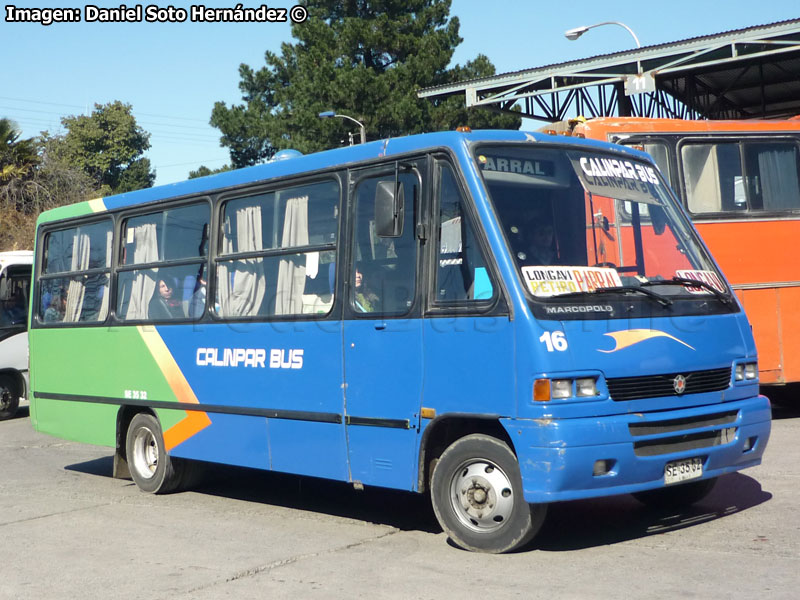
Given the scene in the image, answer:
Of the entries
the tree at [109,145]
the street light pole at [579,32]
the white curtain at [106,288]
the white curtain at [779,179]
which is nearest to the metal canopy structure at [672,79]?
the street light pole at [579,32]

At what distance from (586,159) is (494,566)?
9.22 ft

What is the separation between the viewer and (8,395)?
17.7 m

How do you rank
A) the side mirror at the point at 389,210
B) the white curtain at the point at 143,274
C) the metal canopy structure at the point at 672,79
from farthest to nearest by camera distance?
the metal canopy structure at the point at 672,79 < the white curtain at the point at 143,274 < the side mirror at the point at 389,210

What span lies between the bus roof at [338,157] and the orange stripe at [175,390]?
1.35 metres

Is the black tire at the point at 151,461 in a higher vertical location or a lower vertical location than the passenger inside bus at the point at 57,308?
lower

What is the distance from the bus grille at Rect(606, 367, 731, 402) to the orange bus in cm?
491

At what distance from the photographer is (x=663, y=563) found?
593 centimetres

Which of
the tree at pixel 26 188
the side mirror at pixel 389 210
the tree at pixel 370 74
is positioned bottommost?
the side mirror at pixel 389 210

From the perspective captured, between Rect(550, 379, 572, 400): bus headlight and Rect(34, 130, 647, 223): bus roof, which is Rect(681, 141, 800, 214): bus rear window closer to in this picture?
Result: Rect(34, 130, 647, 223): bus roof

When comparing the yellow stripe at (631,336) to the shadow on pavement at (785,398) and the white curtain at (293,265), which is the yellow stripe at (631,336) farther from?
the shadow on pavement at (785,398)

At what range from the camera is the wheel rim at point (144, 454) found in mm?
9812

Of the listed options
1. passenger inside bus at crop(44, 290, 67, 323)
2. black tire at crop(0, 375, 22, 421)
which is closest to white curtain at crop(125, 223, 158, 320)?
passenger inside bus at crop(44, 290, 67, 323)

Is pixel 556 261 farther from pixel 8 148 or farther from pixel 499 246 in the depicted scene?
pixel 8 148

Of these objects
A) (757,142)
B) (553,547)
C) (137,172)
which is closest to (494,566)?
(553,547)
